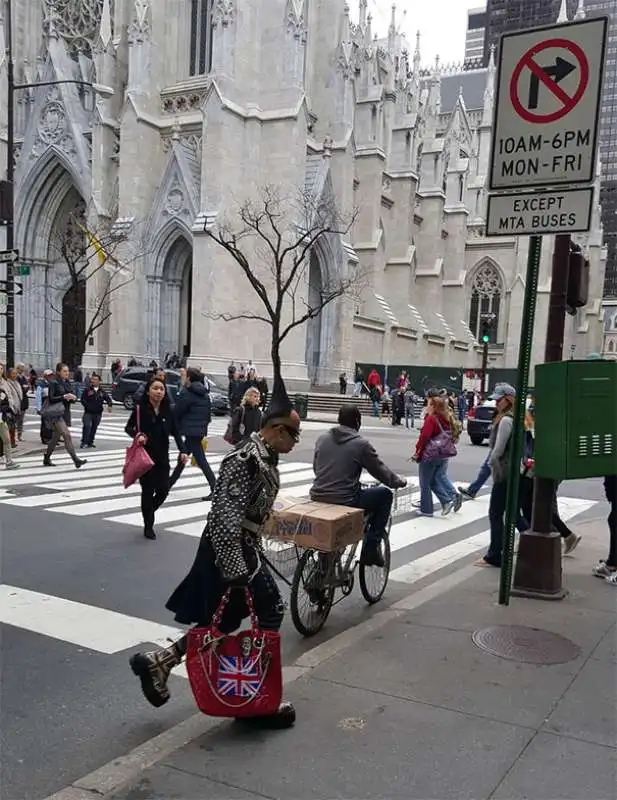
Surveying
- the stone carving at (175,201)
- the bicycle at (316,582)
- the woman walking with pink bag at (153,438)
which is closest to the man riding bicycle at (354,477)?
→ the bicycle at (316,582)

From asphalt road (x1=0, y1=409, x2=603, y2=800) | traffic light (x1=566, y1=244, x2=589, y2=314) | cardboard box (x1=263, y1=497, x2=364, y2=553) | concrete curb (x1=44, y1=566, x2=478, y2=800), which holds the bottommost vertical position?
asphalt road (x1=0, y1=409, x2=603, y2=800)

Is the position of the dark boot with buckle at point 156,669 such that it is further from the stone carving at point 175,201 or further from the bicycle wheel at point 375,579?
the stone carving at point 175,201

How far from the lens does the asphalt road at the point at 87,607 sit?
3.52m

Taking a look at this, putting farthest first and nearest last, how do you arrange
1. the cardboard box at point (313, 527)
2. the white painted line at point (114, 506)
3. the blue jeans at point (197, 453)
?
the blue jeans at point (197, 453)
the white painted line at point (114, 506)
the cardboard box at point (313, 527)

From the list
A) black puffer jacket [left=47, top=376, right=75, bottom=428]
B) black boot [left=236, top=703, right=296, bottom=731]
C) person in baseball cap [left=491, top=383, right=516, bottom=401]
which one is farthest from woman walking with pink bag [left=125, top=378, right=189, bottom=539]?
black puffer jacket [left=47, top=376, right=75, bottom=428]

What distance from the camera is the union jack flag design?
3395 millimetres

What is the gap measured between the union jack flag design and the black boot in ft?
0.63

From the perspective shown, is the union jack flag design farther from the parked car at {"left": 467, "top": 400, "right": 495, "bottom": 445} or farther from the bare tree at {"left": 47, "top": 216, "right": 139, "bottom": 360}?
the bare tree at {"left": 47, "top": 216, "right": 139, "bottom": 360}

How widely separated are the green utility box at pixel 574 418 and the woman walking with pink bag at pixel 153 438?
13.8 ft

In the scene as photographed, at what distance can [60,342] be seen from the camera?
40031mm

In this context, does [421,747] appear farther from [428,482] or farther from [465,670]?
[428,482]

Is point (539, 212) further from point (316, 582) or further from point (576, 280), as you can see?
point (316, 582)

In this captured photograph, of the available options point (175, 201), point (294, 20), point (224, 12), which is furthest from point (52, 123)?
point (294, 20)

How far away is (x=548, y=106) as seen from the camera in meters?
5.00
